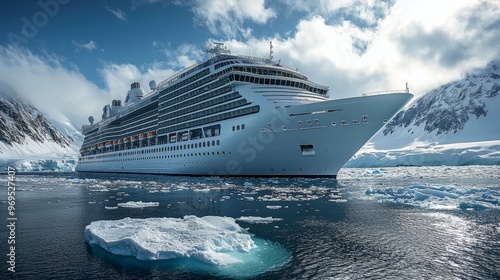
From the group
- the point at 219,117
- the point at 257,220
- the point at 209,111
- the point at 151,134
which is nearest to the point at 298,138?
the point at 219,117

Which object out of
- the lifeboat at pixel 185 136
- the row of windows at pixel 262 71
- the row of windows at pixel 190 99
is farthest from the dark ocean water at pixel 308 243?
the lifeboat at pixel 185 136

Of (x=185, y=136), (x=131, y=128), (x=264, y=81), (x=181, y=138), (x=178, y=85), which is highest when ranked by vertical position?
(x=178, y=85)

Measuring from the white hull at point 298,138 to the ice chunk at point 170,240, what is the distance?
20582 mm

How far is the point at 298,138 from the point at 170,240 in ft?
74.9

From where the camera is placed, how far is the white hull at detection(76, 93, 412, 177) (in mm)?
28406

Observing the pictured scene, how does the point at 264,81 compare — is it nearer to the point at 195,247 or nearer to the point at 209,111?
the point at 209,111

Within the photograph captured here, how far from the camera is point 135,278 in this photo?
6.59 metres

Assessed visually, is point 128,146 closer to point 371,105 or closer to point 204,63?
point 204,63

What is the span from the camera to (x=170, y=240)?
8.62 m

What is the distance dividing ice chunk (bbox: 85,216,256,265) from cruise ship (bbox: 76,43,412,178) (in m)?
20.9

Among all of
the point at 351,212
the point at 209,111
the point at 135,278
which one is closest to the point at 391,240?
the point at 351,212

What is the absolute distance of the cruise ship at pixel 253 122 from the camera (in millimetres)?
28938

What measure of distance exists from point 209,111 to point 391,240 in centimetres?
3152

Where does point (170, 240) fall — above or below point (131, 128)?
below
